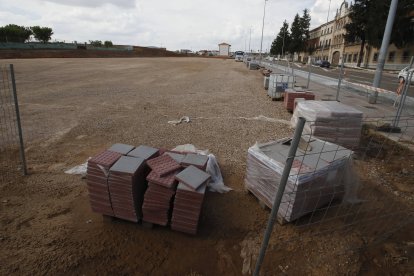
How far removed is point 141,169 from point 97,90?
1314cm

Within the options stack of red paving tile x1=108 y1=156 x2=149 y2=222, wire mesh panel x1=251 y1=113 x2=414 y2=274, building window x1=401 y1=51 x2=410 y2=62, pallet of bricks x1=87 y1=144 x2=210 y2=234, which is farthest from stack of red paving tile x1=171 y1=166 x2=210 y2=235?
building window x1=401 y1=51 x2=410 y2=62

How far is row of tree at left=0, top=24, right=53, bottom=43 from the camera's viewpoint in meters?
57.6

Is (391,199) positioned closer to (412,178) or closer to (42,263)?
(412,178)

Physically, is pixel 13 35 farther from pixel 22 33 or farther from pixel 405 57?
pixel 405 57

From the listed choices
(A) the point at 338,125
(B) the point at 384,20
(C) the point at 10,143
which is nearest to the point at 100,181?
(C) the point at 10,143

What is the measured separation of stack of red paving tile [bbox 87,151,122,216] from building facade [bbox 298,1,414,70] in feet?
136

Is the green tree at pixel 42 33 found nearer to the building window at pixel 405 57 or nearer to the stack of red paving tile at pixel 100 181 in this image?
the building window at pixel 405 57

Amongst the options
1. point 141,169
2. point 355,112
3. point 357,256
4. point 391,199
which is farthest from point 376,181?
point 141,169

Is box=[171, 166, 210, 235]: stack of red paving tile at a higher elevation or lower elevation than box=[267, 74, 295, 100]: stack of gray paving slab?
lower

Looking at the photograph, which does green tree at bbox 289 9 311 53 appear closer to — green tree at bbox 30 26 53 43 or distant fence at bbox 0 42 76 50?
distant fence at bbox 0 42 76 50

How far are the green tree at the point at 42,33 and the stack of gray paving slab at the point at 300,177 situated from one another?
8406 cm

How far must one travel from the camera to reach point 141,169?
12.0 ft

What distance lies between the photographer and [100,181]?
3.58 m

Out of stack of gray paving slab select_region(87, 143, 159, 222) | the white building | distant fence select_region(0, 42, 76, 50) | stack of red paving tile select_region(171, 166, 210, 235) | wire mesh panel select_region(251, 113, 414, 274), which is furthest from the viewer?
the white building
